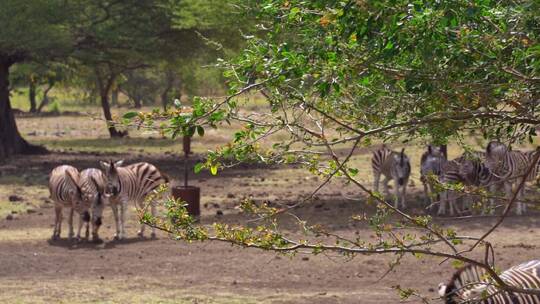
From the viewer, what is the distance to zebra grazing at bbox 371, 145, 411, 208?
2206 centimetres

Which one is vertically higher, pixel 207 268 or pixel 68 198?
pixel 68 198

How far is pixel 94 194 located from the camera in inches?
699

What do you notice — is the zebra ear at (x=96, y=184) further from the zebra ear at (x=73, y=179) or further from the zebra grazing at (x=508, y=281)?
the zebra grazing at (x=508, y=281)

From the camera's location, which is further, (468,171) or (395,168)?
(395,168)

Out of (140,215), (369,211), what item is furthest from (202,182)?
(140,215)

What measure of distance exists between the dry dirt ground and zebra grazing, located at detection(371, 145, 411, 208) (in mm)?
525

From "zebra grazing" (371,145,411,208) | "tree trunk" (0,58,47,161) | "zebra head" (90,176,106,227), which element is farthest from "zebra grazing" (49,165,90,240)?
"tree trunk" (0,58,47,161)

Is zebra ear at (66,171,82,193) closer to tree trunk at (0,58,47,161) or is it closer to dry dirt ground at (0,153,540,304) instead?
dry dirt ground at (0,153,540,304)

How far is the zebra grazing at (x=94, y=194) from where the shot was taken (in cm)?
1752

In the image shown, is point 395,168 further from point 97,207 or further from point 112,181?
point 97,207

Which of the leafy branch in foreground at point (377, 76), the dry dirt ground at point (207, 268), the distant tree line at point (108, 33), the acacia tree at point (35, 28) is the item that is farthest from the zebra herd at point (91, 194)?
the leafy branch in foreground at point (377, 76)

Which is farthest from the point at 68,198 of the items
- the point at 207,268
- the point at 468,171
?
the point at 468,171

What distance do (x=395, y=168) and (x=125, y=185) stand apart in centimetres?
635

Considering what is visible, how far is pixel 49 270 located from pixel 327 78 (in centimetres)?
1066
